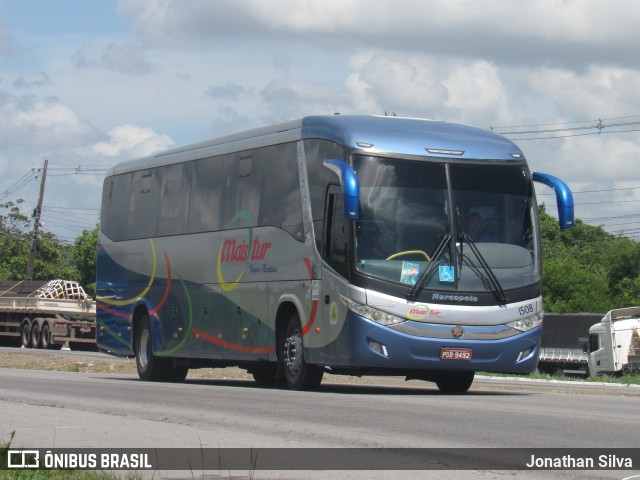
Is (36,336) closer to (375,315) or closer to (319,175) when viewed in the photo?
(319,175)

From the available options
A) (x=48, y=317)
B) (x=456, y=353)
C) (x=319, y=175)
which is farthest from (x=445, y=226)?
(x=48, y=317)

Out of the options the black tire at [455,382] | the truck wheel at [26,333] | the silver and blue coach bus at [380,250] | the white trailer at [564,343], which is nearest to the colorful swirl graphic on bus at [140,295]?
the silver and blue coach bus at [380,250]

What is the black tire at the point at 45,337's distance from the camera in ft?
163

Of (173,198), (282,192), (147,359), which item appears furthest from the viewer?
(147,359)

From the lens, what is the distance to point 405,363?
17.2m

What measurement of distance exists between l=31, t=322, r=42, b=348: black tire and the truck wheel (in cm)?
33

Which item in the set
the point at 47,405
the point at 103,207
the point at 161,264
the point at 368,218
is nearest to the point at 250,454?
the point at 47,405

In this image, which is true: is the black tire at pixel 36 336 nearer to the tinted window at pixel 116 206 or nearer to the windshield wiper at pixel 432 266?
the tinted window at pixel 116 206

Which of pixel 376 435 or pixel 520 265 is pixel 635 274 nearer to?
pixel 520 265

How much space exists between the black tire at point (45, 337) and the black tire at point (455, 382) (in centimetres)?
3215

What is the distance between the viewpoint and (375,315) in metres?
17.1

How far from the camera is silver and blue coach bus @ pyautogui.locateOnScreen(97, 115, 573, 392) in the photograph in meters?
17.2

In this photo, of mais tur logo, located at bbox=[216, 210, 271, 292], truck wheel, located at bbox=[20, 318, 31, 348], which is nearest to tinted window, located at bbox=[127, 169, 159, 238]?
mais tur logo, located at bbox=[216, 210, 271, 292]

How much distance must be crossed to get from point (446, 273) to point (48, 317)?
3535 centimetres
